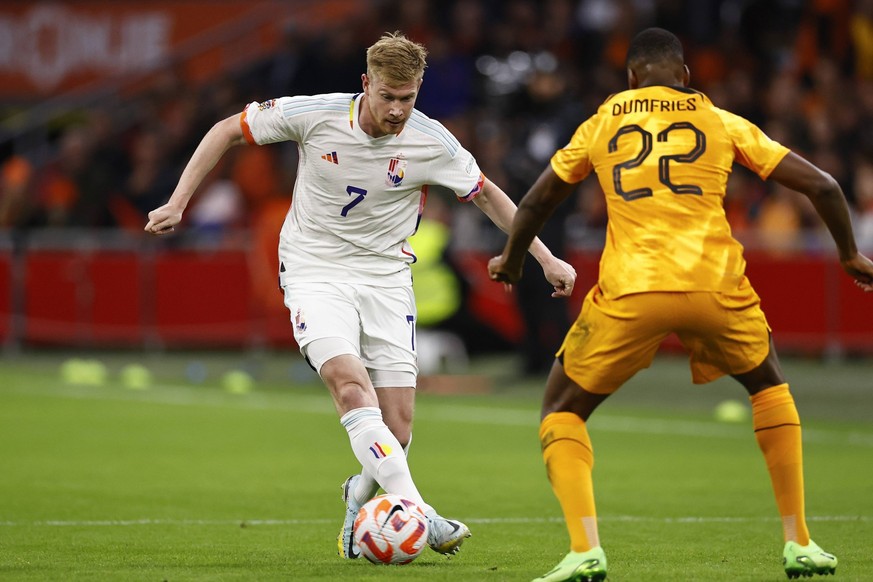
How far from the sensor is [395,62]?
287 inches

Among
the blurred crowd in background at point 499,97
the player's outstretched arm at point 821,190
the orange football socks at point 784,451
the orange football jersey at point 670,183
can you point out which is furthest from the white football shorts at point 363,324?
the blurred crowd in background at point 499,97

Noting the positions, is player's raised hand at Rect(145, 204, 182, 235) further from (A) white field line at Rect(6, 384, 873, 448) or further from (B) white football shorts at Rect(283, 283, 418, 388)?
(A) white field line at Rect(6, 384, 873, 448)

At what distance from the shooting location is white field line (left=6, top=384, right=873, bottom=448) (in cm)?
1392

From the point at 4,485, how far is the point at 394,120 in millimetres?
4546

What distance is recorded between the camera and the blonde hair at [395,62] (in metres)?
7.29

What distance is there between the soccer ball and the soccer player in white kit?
0.49 m

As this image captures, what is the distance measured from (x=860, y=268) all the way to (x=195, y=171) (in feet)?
10.0

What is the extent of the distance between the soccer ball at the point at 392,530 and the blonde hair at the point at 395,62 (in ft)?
6.22

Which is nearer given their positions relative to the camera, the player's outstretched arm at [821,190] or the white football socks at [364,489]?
the player's outstretched arm at [821,190]

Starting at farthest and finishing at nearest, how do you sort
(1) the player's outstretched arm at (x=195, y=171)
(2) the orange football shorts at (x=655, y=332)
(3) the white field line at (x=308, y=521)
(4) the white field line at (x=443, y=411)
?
(4) the white field line at (x=443, y=411), (3) the white field line at (x=308, y=521), (1) the player's outstretched arm at (x=195, y=171), (2) the orange football shorts at (x=655, y=332)

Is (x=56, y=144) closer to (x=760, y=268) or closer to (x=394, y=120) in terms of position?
(x=760, y=268)

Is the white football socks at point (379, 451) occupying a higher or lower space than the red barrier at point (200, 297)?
higher

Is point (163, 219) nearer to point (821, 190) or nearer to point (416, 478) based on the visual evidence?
point (821, 190)

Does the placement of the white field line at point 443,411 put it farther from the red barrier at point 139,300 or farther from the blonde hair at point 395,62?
the blonde hair at point 395,62
